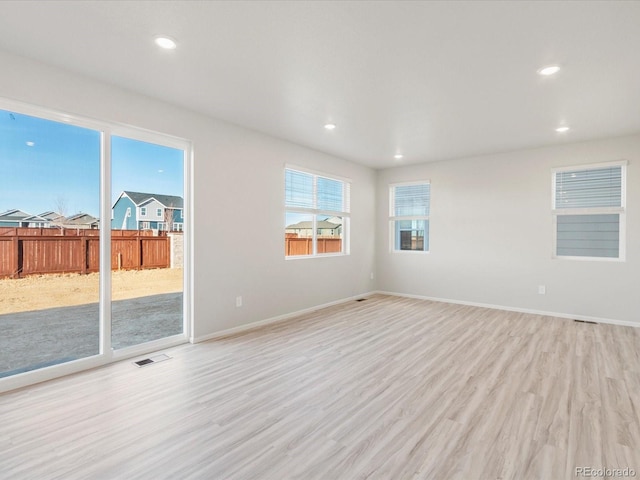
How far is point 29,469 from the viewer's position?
1714 millimetres

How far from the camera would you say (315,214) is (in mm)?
5512

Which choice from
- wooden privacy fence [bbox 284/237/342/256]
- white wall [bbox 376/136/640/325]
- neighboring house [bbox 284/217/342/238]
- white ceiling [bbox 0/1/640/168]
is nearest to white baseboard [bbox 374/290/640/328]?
white wall [bbox 376/136/640/325]

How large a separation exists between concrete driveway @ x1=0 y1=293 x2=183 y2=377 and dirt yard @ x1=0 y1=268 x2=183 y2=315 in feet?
0.19

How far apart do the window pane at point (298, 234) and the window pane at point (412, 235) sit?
216cm

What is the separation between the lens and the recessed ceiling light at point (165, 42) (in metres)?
2.32

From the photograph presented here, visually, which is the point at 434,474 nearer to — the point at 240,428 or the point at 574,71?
the point at 240,428

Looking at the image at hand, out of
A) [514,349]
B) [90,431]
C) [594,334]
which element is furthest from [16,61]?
[594,334]

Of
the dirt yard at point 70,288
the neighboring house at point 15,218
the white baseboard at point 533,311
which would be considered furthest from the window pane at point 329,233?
the neighboring house at point 15,218

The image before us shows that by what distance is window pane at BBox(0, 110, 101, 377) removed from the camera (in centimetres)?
263

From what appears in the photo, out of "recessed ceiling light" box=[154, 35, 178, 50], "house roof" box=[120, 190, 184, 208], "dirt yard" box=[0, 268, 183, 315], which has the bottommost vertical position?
"dirt yard" box=[0, 268, 183, 315]

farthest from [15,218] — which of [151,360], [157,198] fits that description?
[151,360]
